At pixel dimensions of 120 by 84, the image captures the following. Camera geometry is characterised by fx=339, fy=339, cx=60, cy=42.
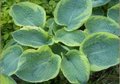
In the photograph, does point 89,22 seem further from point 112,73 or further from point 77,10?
point 112,73

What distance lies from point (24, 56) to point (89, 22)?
436 millimetres

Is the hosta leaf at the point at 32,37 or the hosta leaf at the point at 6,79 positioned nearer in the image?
the hosta leaf at the point at 6,79

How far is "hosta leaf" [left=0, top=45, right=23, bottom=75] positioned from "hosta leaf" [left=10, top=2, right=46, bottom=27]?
0.18 meters

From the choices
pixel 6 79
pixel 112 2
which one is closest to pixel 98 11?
pixel 112 2

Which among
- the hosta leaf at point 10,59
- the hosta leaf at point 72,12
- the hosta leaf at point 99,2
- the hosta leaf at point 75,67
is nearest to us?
the hosta leaf at point 75,67

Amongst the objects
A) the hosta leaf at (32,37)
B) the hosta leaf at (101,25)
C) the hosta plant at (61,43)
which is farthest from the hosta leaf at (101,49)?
the hosta leaf at (32,37)

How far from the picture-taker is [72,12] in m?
1.94

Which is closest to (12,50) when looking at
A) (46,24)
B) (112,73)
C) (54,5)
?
(46,24)

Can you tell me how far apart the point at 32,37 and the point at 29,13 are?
181mm

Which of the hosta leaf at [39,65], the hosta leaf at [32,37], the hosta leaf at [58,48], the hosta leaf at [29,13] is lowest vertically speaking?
the hosta leaf at [58,48]

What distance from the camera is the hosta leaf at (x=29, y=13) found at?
6.44ft

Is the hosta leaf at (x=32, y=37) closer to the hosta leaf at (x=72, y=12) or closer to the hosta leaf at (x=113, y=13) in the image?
the hosta leaf at (x=72, y=12)

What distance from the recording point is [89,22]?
1.93 metres

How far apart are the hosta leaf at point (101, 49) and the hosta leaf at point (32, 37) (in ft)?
0.74
